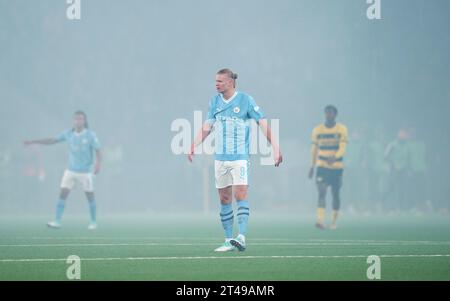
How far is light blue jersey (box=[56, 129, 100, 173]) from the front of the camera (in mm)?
22062

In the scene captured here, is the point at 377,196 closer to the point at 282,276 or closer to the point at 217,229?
the point at 217,229

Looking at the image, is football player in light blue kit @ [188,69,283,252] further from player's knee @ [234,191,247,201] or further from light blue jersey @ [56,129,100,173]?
light blue jersey @ [56,129,100,173]

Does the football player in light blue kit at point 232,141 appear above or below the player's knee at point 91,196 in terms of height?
above

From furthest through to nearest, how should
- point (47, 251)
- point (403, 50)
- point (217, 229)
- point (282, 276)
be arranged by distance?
point (403, 50) < point (217, 229) < point (47, 251) < point (282, 276)

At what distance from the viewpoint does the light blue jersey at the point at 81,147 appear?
22.1 meters

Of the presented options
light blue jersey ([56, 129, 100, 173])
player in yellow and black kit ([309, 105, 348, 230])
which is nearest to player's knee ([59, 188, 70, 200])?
light blue jersey ([56, 129, 100, 173])

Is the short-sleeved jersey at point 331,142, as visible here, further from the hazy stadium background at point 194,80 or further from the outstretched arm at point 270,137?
the hazy stadium background at point 194,80

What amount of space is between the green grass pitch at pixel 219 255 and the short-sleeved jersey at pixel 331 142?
1242 millimetres

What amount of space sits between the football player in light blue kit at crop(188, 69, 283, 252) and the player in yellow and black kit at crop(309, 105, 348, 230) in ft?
23.2

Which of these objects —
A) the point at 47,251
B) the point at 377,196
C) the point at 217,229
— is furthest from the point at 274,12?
the point at 47,251

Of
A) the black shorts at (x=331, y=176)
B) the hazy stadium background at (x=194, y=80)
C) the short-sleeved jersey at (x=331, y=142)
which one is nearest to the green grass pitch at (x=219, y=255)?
the black shorts at (x=331, y=176)

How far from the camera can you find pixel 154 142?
3525 cm
